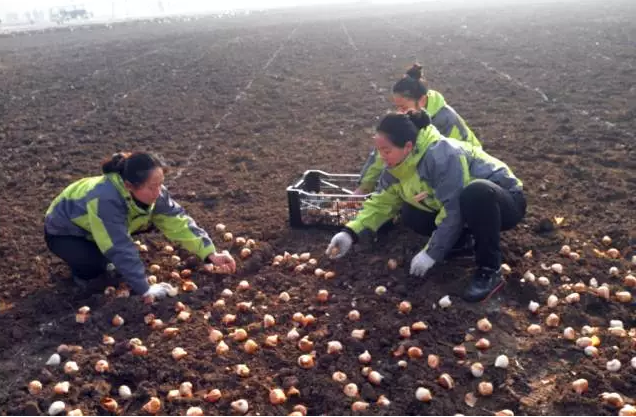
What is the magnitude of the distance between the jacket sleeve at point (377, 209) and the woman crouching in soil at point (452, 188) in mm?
211

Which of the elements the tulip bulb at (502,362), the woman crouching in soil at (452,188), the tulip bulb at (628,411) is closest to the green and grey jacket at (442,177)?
the woman crouching in soil at (452,188)

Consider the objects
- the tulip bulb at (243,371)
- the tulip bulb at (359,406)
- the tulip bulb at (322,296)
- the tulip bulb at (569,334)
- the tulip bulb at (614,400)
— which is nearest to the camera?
the tulip bulb at (614,400)

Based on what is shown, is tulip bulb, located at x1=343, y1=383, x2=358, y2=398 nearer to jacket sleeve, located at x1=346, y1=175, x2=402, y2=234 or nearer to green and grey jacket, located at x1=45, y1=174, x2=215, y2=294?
jacket sleeve, located at x1=346, y1=175, x2=402, y2=234

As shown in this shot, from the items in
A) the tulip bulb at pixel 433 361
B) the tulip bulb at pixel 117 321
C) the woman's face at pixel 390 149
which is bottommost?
the tulip bulb at pixel 117 321

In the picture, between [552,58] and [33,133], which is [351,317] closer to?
[33,133]

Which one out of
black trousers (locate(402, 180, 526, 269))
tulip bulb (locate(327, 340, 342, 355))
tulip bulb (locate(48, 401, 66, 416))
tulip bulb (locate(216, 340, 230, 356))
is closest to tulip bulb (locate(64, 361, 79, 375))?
tulip bulb (locate(48, 401, 66, 416))

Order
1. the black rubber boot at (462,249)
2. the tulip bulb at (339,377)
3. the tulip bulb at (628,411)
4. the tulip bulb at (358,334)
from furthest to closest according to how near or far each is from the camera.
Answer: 1. the black rubber boot at (462,249)
2. the tulip bulb at (358,334)
3. the tulip bulb at (339,377)
4. the tulip bulb at (628,411)

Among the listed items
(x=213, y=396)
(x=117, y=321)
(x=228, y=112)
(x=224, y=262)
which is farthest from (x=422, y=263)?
(x=228, y=112)

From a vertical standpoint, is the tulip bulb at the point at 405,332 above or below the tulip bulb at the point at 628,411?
below

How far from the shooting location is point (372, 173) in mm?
5082

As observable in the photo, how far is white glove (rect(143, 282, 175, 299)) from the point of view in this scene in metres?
4.10

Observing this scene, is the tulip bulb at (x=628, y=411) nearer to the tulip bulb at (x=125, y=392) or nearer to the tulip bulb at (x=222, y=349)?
the tulip bulb at (x=222, y=349)

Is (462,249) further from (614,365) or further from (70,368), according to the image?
(70,368)

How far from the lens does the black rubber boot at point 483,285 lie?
12.7ft
